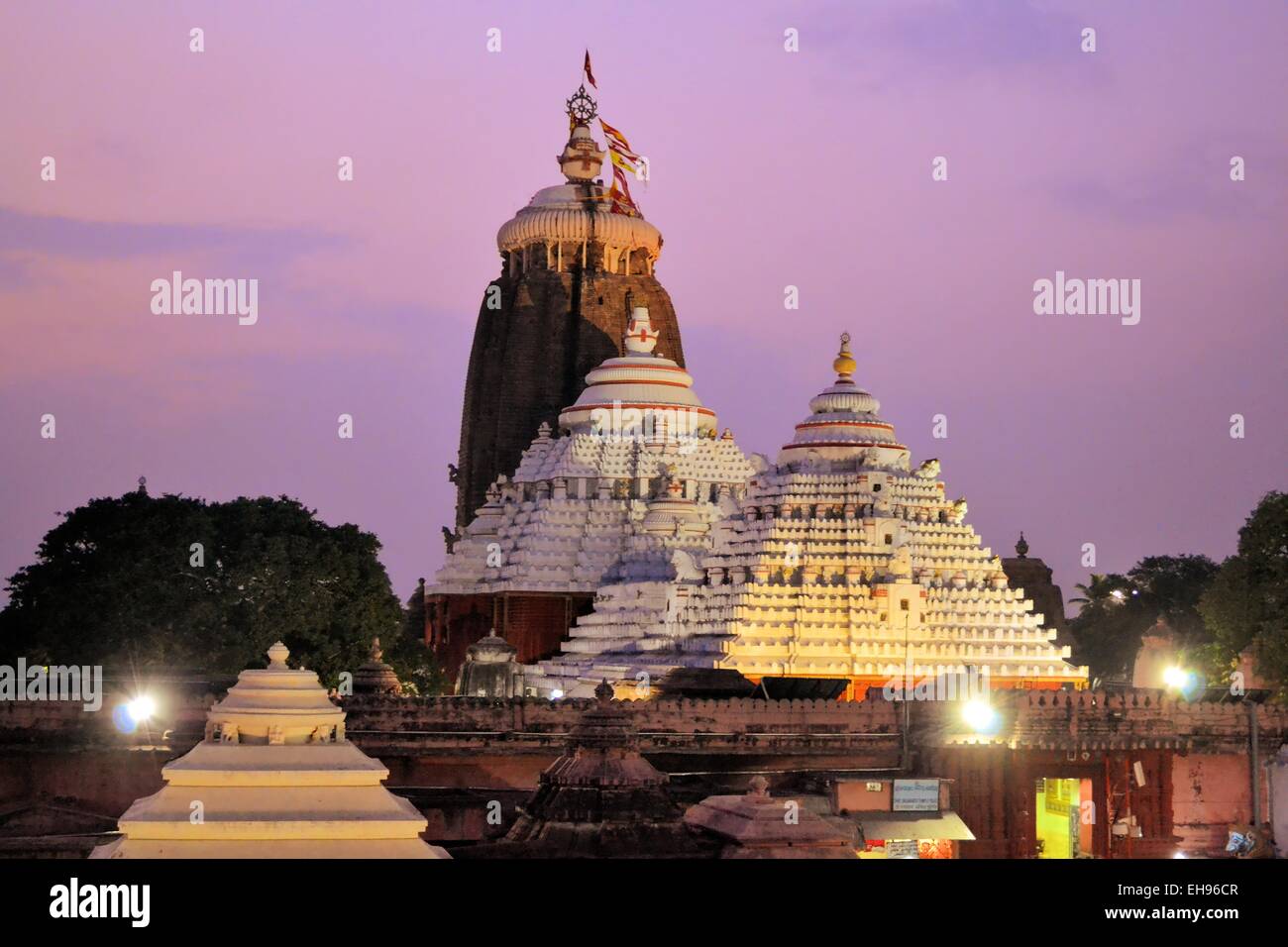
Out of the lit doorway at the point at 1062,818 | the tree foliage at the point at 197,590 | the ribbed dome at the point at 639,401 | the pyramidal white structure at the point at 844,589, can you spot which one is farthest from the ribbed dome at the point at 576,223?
the lit doorway at the point at 1062,818

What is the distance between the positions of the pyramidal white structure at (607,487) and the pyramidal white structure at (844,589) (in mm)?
10544

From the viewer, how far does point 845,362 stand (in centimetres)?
7362

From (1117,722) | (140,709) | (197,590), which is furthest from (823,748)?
(197,590)

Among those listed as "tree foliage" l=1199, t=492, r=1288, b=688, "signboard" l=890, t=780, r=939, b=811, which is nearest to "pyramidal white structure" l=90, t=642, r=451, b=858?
"signboard" l=890, t=780, r=939, b=811

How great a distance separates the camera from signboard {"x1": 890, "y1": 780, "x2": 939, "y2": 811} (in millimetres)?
44750

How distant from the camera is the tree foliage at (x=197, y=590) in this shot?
224 ft
